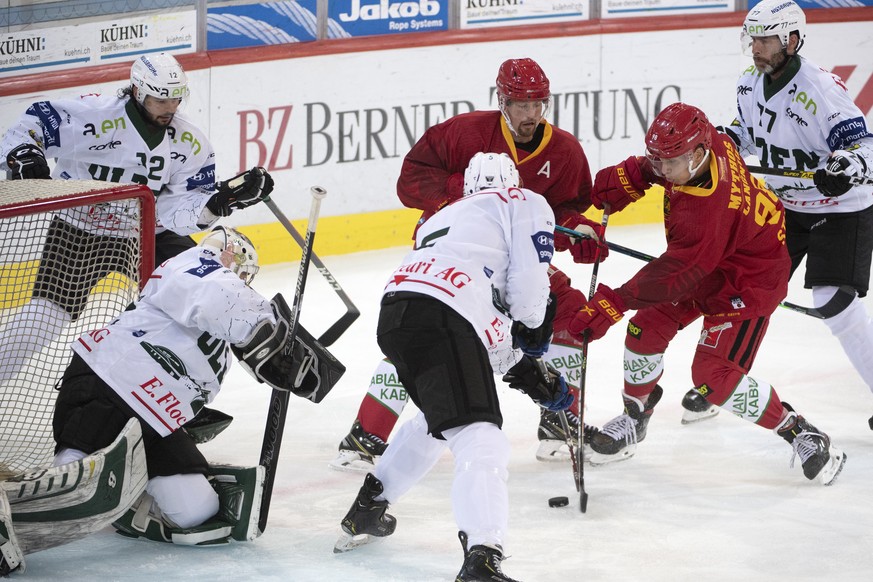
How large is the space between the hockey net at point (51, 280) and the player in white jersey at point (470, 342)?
2.97 feet

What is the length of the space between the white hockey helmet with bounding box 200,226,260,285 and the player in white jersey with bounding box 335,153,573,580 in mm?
404

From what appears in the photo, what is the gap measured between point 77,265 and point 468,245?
153cm

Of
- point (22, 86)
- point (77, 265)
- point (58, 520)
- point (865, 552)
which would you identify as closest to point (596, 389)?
point (865, 552)

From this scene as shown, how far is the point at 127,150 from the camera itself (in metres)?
4.14

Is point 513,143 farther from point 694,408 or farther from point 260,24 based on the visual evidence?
point 260,24

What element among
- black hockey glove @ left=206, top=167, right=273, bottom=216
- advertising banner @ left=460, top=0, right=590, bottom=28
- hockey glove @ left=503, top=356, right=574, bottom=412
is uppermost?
advertising banner @ left=460, top=0, right=590, bottom=28

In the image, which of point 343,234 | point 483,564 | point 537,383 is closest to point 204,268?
point 537,383

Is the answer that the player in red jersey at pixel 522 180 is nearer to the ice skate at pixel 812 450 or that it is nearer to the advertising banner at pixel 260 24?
the ice skate at pixel 812 450

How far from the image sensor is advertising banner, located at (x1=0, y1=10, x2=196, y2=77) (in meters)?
5.36

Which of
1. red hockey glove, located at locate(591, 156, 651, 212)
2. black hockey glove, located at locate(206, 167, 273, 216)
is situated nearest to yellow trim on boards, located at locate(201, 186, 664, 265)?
black hockey glove, located at locate(206, 167, 273, 216)

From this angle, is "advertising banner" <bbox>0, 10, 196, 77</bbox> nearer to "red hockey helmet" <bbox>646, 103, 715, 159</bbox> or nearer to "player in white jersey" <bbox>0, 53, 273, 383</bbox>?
"player in white jersey" <bbox>0, 53, 273, 383</bbox>

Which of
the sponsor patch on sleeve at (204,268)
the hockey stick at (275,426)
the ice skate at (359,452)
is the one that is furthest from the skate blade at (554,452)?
the sponsor patch on sleeve at (204,268)

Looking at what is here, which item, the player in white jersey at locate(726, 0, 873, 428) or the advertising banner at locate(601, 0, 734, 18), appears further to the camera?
the advertising banner at locate(601, 0, 734, 18)

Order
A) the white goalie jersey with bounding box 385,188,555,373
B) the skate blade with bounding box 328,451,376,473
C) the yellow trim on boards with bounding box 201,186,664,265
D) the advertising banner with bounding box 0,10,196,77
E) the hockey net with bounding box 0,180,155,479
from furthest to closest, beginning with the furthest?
1. the yellow trim on boards with bounding box 201,186,664,265
2. the advertising banner with bounding box 0,10,196,77
3. the skate blade with bounding box 328,451,376,473
4. the hockey net with bounding box 0,180,155,479
5. the white goalie jersey with bounding box 385,188,555,373
